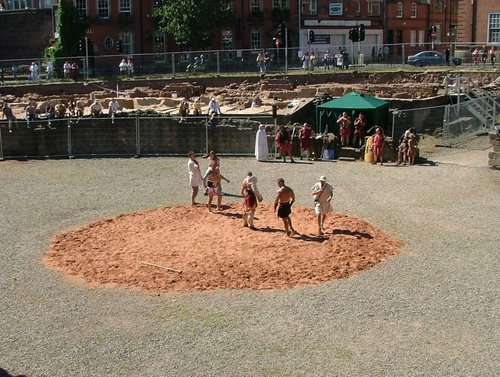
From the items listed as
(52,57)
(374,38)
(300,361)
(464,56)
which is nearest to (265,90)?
(464,56)

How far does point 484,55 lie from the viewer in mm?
41562

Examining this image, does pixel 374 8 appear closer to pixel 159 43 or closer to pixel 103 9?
pixel 159 43

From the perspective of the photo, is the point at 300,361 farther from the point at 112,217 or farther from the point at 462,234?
the point at 112,217

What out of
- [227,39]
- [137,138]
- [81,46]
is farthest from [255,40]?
[137,138]

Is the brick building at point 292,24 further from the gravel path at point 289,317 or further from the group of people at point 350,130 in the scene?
the gravel path at point 289,317

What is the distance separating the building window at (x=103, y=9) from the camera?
2013 inches

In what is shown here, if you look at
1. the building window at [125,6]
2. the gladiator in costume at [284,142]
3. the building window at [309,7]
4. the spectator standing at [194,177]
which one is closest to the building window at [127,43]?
the building window at [125,6]

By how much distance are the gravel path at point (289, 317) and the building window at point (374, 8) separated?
4261 centimetres

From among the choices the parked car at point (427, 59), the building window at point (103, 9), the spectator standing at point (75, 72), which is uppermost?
the building window at point (103, 9)

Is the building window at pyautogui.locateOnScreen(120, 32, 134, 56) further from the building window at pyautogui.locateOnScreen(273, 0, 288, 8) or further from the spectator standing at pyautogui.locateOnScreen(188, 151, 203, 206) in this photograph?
the spectator standing at pyautogui.locateOnScreen(188, 151, 203, 206)

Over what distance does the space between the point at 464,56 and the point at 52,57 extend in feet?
87.5

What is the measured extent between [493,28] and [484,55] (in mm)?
3832

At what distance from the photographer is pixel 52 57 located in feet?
158

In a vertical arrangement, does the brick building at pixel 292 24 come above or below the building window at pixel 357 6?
below
